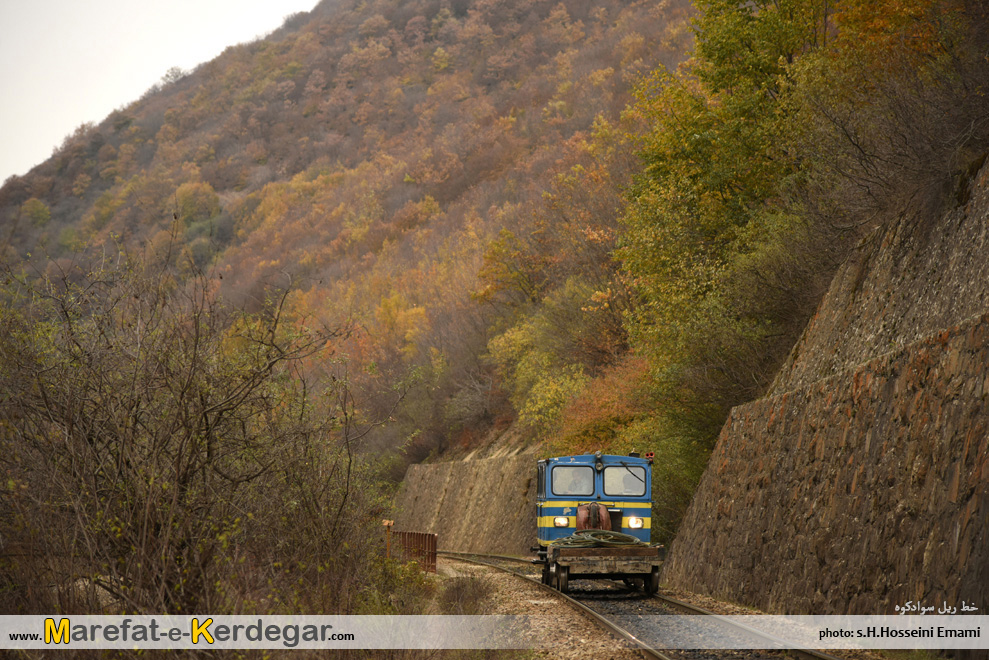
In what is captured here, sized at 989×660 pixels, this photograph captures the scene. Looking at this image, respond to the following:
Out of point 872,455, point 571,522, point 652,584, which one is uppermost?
point 872,455

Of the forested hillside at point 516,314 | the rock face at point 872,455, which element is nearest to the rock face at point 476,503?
the forested hillside at point 516,314

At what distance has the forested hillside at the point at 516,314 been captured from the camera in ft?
23.7

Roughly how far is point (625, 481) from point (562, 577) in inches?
122

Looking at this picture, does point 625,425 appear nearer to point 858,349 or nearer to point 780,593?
point 858,349

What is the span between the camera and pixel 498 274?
152 feet

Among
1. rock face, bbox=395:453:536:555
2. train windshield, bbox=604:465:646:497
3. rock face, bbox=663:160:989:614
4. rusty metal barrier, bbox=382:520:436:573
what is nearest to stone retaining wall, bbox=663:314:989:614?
rock face, bbox=663:160:989:614

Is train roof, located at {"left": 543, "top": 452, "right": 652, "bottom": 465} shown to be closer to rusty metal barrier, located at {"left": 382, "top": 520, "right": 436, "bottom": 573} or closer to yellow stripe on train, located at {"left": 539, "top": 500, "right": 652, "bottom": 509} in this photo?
yellow stripe on train, located at {"left": 539, "top": 500, "right": 652, "bottom": 509}

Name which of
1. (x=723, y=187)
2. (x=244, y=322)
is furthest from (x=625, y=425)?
(x=244, y=322)

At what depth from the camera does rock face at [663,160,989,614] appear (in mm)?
8633

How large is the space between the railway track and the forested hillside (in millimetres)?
3129

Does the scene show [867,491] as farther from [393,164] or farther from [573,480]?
[393,164]

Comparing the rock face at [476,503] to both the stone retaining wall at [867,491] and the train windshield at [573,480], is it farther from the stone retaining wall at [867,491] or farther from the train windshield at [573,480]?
the stone retaining wall at [867,491]

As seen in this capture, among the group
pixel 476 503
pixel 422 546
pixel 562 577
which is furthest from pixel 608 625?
pixel 476 503

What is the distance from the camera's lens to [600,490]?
57.5 ft
